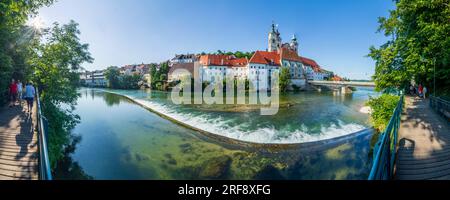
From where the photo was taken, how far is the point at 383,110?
394 inches

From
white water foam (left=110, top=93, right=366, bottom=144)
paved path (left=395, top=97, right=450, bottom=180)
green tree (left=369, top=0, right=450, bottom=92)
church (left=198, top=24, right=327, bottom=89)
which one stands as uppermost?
church (left=198, top=24, right=327, bottom=89)

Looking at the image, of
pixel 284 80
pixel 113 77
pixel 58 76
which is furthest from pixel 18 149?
pixel 113 77

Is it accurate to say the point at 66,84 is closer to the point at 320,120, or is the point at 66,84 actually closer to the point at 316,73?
the point at 320,120

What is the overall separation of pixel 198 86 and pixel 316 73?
31833mm

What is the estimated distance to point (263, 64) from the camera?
56031 mm

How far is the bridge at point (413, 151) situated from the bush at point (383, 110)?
271 centimetres

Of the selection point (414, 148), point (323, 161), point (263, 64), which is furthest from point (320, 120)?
point (263, 64)

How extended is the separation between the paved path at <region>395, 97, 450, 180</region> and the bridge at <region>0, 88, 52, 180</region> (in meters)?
5.13

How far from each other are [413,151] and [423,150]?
0.75 feet

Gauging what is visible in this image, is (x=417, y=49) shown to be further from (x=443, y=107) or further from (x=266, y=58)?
(x=266, y=58)

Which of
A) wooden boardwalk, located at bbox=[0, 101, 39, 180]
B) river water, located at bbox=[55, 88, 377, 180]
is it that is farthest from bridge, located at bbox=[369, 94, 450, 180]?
wooden boardwalk, located at bbox=[0, 101, 39, 180]

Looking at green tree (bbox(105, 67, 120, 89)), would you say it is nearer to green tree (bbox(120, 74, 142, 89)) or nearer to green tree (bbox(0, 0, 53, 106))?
green tree (bbox(120, 74, 142, 89))

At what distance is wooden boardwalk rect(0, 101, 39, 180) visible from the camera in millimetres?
3627

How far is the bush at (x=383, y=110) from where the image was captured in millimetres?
9519
